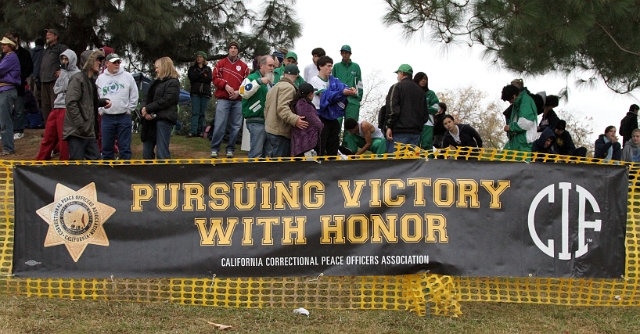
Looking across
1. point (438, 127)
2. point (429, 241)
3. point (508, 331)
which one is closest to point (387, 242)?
point (429, 241)

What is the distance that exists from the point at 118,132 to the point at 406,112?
3871 mm

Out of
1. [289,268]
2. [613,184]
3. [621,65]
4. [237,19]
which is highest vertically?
[237,19]

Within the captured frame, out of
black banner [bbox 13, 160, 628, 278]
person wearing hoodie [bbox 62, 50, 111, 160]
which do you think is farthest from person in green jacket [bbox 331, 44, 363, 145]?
black banner [bbox 13, 160, 628, 278]

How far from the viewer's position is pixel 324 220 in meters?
6.18

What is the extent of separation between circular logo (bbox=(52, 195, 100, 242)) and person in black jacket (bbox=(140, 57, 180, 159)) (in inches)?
128

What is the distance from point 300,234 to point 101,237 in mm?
1724

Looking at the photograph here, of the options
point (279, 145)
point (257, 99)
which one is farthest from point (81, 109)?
point (279, 145)

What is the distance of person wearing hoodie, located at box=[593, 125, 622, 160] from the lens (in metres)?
14.6

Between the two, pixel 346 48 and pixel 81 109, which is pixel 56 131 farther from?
pixel 346 48

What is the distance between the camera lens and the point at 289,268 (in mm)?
6156

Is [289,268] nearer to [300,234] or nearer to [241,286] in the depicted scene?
[300,234]

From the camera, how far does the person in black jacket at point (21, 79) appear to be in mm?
11820

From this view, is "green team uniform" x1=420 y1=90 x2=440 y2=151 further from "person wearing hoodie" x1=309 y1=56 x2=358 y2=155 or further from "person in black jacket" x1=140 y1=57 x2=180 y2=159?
"person in black jacket" x1=140 y1=57 x2=180 y2=159

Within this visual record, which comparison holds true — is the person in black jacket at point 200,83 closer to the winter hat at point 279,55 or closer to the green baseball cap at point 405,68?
the winter hat at point 279,55
